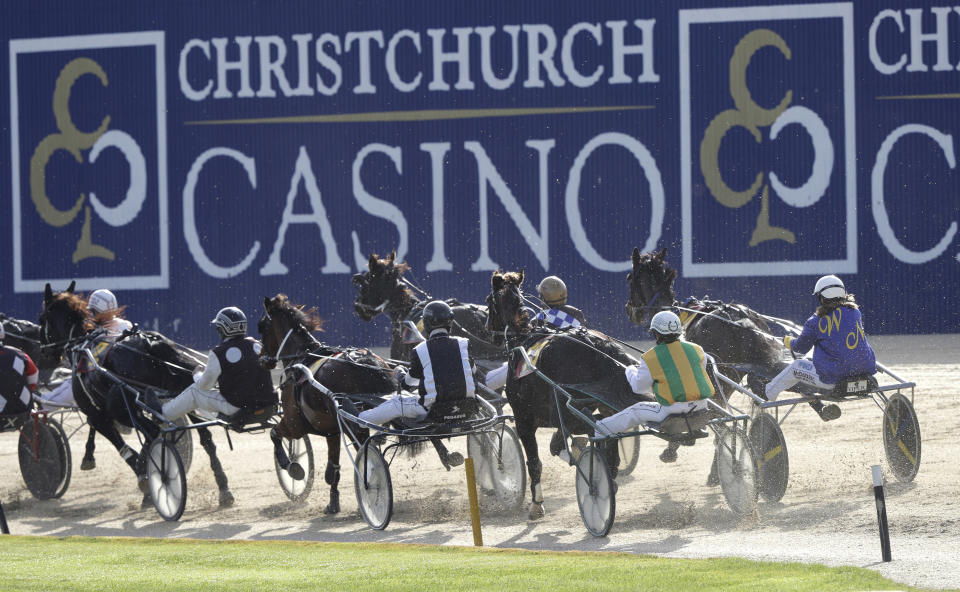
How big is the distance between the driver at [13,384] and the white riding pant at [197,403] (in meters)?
1.89

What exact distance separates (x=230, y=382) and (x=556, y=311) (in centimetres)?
299

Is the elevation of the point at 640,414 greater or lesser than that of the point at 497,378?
lesser

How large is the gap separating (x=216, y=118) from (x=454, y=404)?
17308 millimetres

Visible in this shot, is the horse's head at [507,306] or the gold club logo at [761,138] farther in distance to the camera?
the gold club logo at [761,138]

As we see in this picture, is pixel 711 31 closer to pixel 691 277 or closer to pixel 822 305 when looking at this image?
pixel 691 277

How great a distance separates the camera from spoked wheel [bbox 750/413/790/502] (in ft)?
35.8

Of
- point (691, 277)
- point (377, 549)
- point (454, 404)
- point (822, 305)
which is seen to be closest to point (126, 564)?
point (377, 549)

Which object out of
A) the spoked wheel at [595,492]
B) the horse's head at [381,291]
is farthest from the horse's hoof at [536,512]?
the horse's head at [381,291]

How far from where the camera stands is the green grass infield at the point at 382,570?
7.78 meters

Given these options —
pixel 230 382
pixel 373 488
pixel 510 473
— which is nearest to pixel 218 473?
pixel 230 382

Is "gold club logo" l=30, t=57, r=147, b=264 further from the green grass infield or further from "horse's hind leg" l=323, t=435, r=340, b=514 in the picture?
the green grass infield

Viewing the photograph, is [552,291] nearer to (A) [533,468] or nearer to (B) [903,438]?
(A) [533,468]

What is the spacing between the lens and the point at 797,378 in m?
11.2

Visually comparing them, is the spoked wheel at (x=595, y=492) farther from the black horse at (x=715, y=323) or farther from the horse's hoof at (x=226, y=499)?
the horse's hoof at (x=226, y=499)
